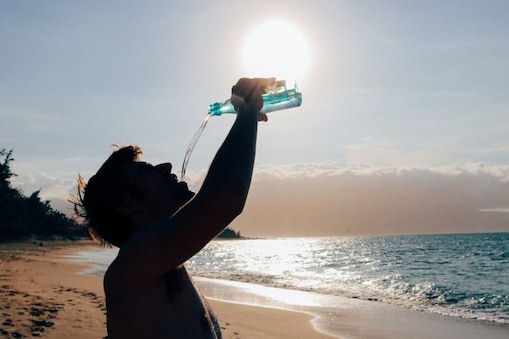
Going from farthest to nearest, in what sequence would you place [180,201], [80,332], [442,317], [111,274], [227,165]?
[442,317] → [80,332] → [180,201] → [111,274] → [227,165]

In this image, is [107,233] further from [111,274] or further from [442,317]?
[442,317]

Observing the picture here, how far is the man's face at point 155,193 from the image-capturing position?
6.56 ft

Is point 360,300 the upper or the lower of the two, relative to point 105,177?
lower

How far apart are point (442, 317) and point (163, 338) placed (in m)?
14.3

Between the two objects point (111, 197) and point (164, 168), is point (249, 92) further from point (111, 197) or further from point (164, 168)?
point (111, 197)

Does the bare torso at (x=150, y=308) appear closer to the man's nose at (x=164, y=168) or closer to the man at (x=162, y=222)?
the man at (x=162, y=222)

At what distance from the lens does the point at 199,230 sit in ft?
5.11

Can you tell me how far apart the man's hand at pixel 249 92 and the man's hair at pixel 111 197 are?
52 centimetres

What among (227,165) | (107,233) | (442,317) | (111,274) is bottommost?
(442,317)

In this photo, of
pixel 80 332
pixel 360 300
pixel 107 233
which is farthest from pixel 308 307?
pixel 107 233

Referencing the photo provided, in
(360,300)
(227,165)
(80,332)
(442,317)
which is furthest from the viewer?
(360,300)

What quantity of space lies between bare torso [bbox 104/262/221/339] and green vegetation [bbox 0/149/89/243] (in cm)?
3929

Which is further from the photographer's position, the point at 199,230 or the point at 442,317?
the point at 442,317

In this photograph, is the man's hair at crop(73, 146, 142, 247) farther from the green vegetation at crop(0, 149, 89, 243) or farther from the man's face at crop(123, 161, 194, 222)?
the green vegetation at crop(0, 149, 89, 243)
